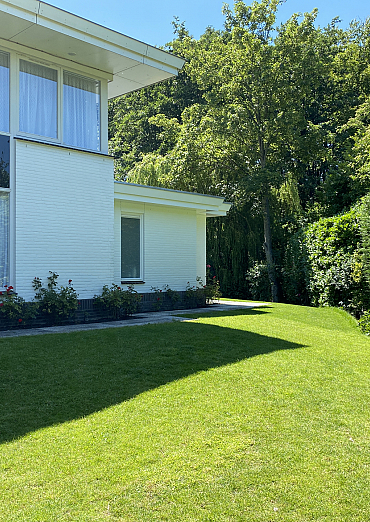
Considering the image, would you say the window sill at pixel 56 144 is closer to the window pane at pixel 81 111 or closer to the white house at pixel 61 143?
the white house at pixel 61 143

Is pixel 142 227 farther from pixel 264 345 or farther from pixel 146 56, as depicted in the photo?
pixel 264 345

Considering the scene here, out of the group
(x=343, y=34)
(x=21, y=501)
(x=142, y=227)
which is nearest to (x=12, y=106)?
(x=142, y=227)

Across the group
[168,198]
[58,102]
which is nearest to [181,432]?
[58,102]

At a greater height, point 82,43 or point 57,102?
point 82,43

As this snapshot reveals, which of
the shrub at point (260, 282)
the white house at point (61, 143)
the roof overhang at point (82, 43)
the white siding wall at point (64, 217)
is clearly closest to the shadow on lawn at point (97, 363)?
the white siding wall at point (64, 217)

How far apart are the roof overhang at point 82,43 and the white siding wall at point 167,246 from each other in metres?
3.22

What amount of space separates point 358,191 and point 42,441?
15775mm

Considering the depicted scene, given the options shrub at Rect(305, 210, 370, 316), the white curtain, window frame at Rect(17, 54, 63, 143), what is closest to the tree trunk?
shrub at Rect(305, 210, 370, 316)

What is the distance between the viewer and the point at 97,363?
620cm

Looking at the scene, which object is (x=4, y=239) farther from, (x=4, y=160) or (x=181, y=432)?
(x=181, y=432)

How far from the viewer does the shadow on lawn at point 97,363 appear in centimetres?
468

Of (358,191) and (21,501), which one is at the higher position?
(358,191)

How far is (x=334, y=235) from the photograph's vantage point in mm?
13703

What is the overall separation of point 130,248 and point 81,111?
3.73 metres
